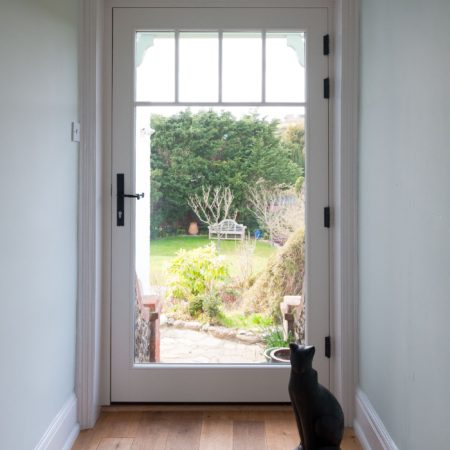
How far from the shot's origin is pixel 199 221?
103 inches

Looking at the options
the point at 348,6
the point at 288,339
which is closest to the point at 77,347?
the point at 288,339

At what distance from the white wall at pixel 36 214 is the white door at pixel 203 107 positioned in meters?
0.30

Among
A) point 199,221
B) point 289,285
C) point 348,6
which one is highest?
point 348,6

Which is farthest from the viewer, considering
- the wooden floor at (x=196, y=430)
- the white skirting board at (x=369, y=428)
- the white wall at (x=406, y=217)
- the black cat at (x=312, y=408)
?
the wooden floor at (x=196, y=430)

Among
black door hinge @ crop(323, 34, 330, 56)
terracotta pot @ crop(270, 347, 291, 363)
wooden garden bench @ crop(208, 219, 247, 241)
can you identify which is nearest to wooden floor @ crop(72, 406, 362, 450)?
terracotta pot @ crop(270, 347, 291, 363)

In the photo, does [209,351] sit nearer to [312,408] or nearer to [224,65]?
[312,408]

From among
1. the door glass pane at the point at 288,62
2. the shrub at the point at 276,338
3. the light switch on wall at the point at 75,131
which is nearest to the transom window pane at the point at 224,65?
the door glass pane at the point at 288,62

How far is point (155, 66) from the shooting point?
2.59 m

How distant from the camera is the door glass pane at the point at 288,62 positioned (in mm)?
2576

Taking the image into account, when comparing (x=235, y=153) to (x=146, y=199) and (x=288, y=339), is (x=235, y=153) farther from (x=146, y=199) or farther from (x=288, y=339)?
(x=288, y=339)

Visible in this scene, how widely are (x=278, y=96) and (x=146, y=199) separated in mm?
864

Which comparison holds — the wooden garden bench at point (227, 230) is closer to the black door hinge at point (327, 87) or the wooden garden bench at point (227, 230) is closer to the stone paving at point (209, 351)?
the stone paving at point (209, 351)

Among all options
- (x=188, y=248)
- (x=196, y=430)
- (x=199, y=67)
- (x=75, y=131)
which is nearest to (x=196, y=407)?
(x=196, y=430)

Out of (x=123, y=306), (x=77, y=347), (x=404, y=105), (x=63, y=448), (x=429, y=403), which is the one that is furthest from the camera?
(x=123, y=306)
